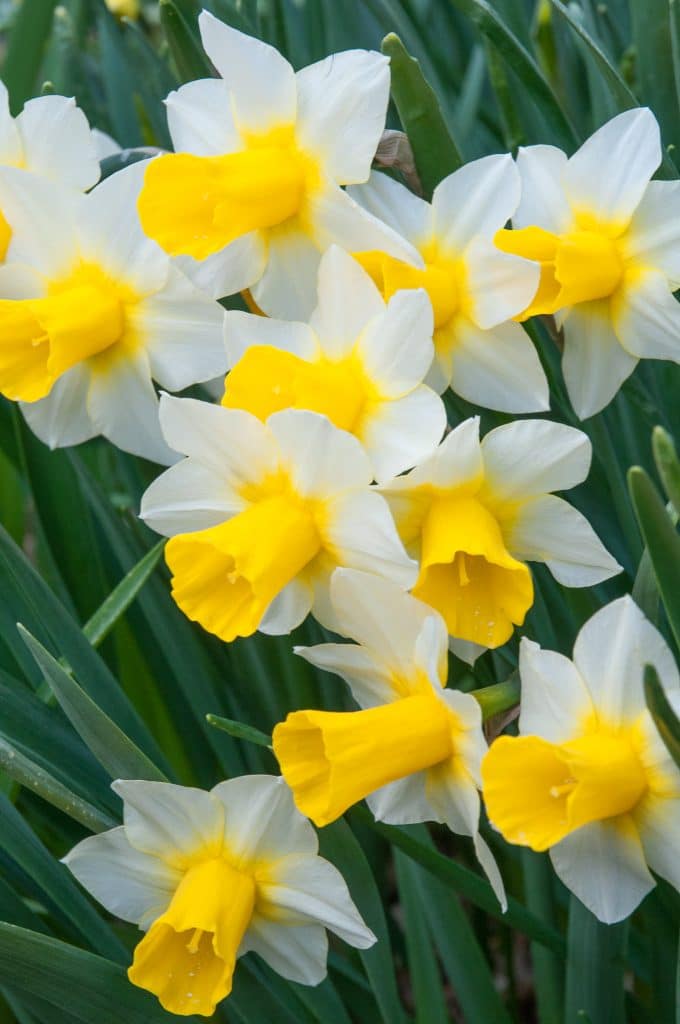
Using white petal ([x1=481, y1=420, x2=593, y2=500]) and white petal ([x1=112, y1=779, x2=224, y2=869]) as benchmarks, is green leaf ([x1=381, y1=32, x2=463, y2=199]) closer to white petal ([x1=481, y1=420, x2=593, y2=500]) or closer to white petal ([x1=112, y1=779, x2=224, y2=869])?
white petal ([x1=481, y1=420, x2=593, y2=500])

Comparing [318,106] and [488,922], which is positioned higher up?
[318,106]

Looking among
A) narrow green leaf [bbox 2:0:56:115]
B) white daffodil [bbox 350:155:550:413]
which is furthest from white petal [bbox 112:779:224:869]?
narrow green leaf [bbox 2:0:56:115]

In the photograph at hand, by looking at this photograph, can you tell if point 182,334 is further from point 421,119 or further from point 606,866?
point 606,866

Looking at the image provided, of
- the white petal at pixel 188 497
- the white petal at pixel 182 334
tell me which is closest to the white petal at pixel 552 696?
the white petal at pixel 188 497

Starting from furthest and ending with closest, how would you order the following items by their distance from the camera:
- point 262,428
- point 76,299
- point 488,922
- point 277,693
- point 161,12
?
point 488,922, point 277,693, point 161,12, point 76,299, point 262,428

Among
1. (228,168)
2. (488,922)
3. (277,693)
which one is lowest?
(488,922)

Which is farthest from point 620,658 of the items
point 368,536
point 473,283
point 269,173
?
point 269,173

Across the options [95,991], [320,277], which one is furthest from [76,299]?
[95,991]

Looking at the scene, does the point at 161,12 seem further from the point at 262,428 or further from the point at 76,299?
the point at 262,428
